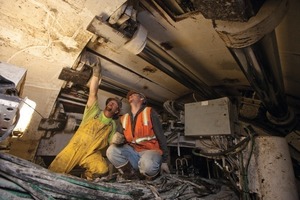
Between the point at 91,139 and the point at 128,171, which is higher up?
the point at 91,139

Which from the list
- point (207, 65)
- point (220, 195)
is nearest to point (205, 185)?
point (220, 195)

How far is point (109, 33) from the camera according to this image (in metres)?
1.73

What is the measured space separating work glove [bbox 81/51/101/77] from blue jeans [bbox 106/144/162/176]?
86cm

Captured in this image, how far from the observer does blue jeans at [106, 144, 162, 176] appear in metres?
2.02

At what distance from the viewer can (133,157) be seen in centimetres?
228

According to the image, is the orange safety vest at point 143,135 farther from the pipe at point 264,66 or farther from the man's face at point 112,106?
the pipe at point 264,66

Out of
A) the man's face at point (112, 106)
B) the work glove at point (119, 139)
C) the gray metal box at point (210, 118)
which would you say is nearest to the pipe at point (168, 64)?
the gray metal box at point (210, 118)

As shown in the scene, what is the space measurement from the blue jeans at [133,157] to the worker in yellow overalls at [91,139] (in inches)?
14.7

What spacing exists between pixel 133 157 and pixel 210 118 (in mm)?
972

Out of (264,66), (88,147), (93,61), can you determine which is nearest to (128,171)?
(88,147)

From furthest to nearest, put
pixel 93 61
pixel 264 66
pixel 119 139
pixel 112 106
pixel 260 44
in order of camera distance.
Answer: pixel 112 106 → pixel 119 139 → pixel 93 61 → pixel 264 66 → pixel 260 44

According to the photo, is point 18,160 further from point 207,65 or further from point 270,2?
point 207,65

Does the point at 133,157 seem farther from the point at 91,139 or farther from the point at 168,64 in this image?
the point at 168,64

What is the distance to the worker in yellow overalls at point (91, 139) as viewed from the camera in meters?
2.35
